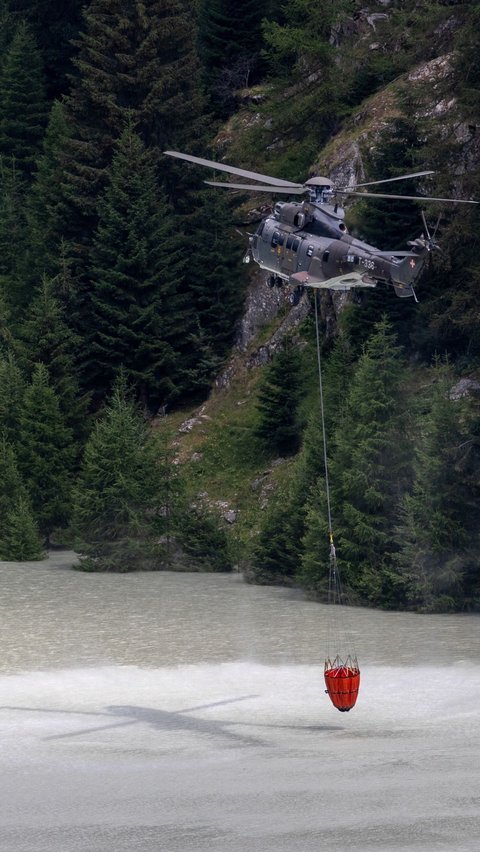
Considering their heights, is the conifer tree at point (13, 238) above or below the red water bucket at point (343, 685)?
above

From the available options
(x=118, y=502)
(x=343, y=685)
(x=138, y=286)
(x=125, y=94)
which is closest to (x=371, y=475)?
(x=118, y=502)

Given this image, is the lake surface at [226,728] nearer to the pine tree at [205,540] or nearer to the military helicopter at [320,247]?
the pine tree at [205,540]

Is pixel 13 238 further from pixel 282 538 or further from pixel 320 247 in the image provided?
pixel 320 247

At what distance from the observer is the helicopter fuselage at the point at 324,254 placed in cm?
2683

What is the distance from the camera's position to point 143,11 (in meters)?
56.0

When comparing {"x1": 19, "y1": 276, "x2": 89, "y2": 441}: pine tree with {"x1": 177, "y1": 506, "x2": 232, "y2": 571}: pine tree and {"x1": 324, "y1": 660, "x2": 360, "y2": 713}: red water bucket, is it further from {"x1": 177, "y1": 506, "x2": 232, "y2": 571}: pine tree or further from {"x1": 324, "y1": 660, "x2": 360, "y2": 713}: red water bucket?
{"x1": 324, "y1": 660, "x2": 360, "y2": 713}: red water bucket

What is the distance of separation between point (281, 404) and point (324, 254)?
20.8m

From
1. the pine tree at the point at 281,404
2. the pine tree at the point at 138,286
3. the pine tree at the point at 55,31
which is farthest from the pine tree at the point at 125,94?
the pine tree at the point at 55,31

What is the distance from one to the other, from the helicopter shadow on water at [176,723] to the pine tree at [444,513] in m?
10.0

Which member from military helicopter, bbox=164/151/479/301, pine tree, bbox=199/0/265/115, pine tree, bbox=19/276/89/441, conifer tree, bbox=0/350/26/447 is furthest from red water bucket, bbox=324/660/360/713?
pine tree, bbox=199/0/265/115

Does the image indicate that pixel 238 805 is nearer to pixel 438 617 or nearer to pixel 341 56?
pixel 438 617

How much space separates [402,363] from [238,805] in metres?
21.2

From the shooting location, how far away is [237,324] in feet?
179

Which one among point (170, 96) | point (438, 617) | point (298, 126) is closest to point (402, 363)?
point (438, 617)
